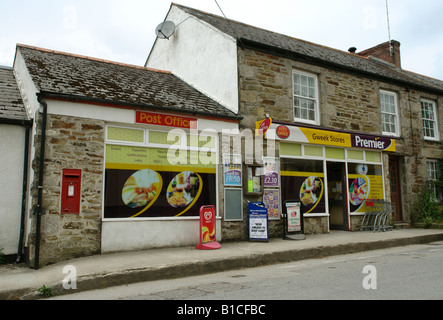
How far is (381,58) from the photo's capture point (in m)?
18.1

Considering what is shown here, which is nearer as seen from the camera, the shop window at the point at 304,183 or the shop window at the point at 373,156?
the shop window at the point at 304,183

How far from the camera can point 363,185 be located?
12.9 m

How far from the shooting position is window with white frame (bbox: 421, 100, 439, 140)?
15242 millimetres

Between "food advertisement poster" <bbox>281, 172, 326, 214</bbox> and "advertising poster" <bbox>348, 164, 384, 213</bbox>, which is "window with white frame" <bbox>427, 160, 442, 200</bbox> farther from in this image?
"food advertisement poster" <bbox>281, 172, 326, 214</bbox>

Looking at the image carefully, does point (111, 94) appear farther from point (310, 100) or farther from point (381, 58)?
point (381, 58)

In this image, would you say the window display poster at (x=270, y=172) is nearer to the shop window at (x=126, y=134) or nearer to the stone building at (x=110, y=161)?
the stone building at (x=110, y=161)

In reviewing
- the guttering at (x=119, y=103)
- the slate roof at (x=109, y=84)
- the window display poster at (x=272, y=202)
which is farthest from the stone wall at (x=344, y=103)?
the window display poster at (x=272, y=202)

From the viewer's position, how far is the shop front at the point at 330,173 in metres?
11.3

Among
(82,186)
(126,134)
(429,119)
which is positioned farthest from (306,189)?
(429,119)

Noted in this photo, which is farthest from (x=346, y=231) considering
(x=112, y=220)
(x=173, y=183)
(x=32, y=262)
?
(x=32, y=262)

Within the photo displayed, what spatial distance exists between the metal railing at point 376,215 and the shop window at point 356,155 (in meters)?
1.48

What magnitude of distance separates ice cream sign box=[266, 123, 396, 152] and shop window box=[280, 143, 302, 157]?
204 mm

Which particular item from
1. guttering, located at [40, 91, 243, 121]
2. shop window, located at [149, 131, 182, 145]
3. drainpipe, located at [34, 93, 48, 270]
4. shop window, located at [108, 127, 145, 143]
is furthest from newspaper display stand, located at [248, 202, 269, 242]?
drainpipe, located at [34, 93, 48, 270]
